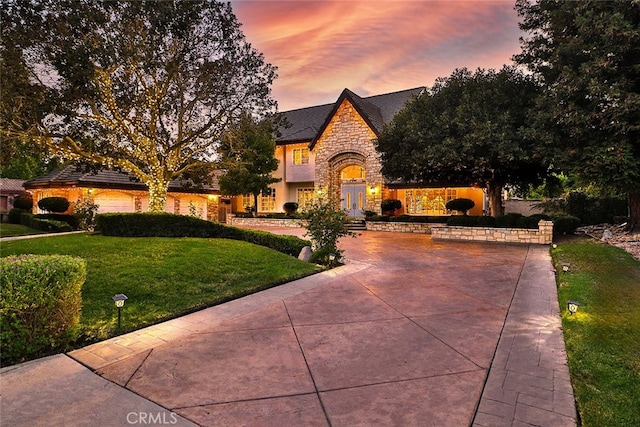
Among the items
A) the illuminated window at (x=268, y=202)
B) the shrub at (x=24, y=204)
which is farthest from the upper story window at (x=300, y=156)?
the shrub at (x=24, y=204)

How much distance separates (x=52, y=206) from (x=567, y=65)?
2708 cm

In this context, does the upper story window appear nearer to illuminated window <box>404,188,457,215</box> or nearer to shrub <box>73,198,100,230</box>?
illuminated window <box>404,188,457,215</box>

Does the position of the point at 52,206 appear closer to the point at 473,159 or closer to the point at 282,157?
the point at 282,157

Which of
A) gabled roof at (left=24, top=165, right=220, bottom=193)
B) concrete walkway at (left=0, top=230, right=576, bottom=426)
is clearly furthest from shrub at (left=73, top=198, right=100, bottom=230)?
concrete walkway at (left=0, top=230, right=576, bottom=426)

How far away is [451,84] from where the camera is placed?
17.1m

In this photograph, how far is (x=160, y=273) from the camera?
7.83 m

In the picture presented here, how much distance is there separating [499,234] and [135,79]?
17392 mm

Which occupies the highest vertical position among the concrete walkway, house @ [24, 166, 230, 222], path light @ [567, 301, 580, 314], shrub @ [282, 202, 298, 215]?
house @ [24, 166, 230, 222]

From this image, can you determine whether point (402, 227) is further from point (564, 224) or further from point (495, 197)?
point (564, 224)

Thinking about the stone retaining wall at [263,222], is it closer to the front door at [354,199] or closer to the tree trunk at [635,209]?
the front door at [354,199]

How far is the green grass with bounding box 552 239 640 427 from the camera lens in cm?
310

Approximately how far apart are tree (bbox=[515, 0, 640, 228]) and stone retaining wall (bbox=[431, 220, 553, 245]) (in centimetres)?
278

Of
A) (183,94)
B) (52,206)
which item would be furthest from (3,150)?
(52,206)

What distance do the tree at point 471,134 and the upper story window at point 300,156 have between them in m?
12.3
